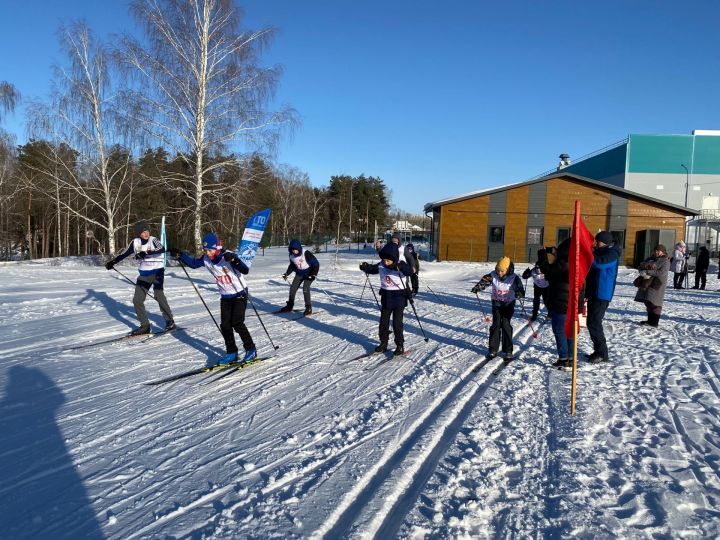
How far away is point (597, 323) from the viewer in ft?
20.9

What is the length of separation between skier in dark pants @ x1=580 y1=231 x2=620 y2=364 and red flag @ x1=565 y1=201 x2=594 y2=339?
1412mm

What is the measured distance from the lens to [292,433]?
3959 millimetres

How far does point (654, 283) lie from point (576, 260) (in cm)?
565

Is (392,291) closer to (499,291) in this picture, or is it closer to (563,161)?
(499,291)

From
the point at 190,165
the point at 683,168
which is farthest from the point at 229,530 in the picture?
the point at 683,168

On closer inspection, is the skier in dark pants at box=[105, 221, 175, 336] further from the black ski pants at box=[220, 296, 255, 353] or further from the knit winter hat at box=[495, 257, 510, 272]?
the knit winter hat at box=[495, 257, 510, 272]

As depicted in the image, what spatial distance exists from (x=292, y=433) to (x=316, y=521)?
125 cm

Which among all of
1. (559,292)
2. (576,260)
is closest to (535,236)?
(559,292)

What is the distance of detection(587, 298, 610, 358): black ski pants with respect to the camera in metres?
6.35

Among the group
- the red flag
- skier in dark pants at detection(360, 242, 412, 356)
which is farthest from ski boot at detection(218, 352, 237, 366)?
the red flag

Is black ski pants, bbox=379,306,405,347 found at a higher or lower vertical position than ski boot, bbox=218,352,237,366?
higher

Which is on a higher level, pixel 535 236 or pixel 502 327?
pixel 535 236

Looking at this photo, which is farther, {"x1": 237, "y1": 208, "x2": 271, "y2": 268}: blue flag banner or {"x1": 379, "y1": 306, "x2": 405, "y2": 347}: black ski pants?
{"x1": 237, "y1": 208, "x2": 271, "y2": 268}: blue flag banner

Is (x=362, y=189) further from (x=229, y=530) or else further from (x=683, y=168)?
(x=229, y=530)
